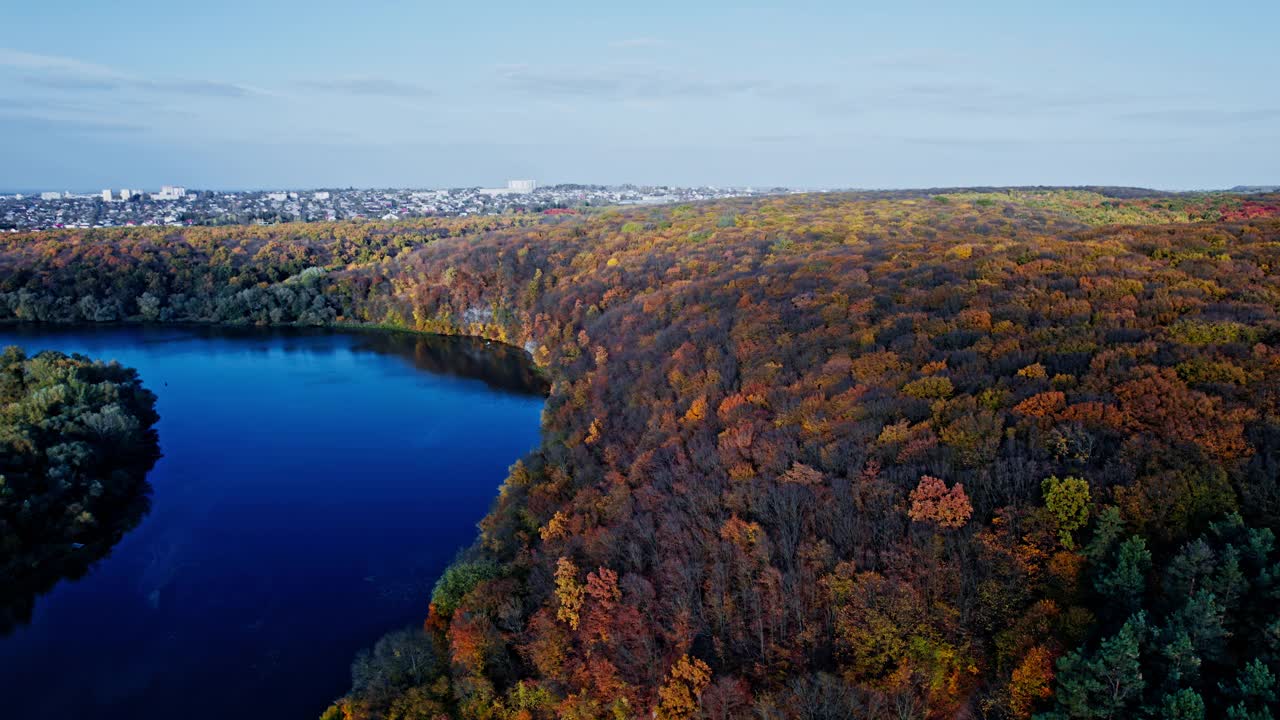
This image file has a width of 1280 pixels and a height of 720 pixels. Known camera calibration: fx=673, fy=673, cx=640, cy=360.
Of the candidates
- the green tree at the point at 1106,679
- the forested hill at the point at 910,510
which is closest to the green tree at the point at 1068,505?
the forested hill at the point at 910,510

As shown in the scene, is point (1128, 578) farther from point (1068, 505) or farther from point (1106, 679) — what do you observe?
point (1106, 679)

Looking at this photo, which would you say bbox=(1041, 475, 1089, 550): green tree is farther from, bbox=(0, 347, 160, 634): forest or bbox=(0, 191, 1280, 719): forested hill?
bbox=(0, 347, 160, 634): forest

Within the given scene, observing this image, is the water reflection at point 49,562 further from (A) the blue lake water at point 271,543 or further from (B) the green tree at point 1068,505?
(B) the green tree at point 1068,505

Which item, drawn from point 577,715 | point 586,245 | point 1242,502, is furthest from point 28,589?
point 586,245

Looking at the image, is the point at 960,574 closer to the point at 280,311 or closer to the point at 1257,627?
the point at 1257,627

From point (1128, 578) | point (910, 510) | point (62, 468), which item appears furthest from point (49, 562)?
point (1128, 578)

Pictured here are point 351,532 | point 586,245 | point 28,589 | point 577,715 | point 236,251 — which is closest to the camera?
point 577,715

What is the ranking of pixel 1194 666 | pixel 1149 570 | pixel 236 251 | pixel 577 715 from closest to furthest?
pixel 1194 666 → pixel 1149 570 → pixel 577 715 → pixel 236 251
